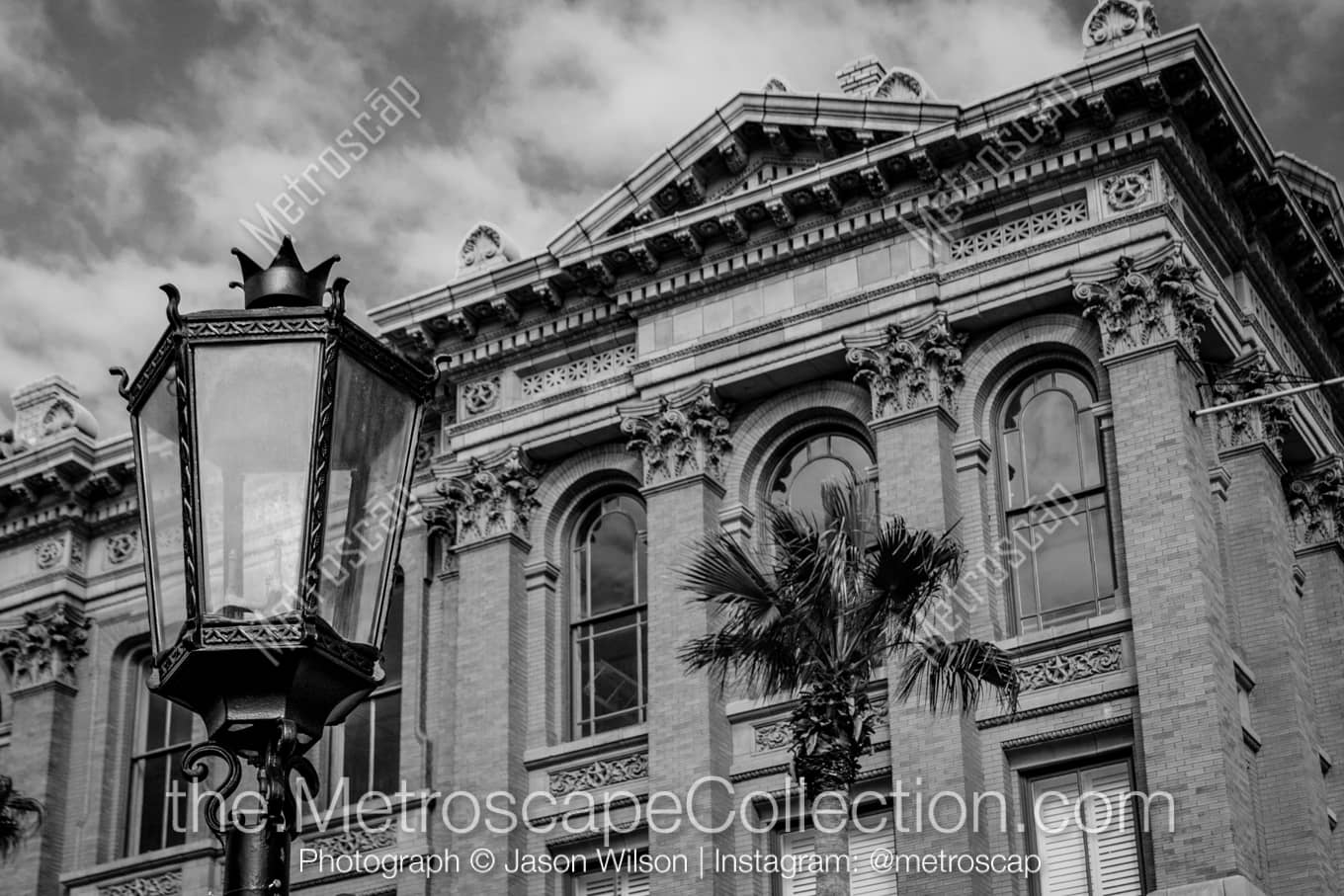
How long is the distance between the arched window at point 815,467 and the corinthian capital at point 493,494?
373 centimetres

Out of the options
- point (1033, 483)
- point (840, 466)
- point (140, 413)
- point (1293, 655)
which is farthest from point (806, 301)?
point (140, 413)

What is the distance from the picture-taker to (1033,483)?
88.8ft

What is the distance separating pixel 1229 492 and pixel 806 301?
6.12 m

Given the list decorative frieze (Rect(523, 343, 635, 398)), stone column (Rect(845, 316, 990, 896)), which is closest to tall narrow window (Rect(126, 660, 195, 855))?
decorative frieze (Rect(523, 343, 635, 398))

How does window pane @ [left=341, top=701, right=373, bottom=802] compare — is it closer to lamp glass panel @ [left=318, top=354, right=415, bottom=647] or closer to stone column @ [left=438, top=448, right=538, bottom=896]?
stone column @ [left=438, top=448, right=538, bottom=896]

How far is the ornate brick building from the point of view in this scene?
25078mm

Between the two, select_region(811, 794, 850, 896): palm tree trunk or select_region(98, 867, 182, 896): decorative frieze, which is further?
select_region(98, 867, 182, 896): decorative frieze

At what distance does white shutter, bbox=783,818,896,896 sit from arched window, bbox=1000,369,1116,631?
3.08 m

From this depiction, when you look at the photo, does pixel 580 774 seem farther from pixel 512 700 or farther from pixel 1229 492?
pixel 1229 492

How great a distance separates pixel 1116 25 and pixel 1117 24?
28 mm

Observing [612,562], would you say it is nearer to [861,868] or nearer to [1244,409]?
[861,868]

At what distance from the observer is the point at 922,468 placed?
2686 centimetres

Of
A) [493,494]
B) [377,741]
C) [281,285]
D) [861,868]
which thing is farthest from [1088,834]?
[281,285]

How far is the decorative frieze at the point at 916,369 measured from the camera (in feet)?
89.9
